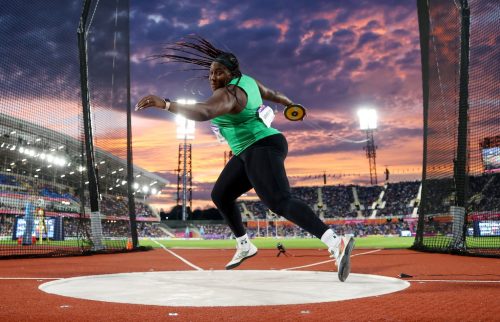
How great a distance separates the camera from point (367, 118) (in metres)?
56.4

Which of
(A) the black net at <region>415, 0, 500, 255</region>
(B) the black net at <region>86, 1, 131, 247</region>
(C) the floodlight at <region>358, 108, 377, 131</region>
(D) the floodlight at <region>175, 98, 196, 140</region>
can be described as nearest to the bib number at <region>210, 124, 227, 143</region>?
(A) the black net at <region>415, 0, 500, 255</region>

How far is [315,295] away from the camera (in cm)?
361

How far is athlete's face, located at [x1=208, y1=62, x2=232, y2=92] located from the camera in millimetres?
4035

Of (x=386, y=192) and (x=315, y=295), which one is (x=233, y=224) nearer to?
(x=315, y=295)

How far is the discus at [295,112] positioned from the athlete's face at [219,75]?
89 centimetres

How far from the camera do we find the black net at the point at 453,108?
10.4m

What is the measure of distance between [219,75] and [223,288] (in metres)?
1.87

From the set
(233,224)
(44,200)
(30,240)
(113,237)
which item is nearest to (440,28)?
(233,224)

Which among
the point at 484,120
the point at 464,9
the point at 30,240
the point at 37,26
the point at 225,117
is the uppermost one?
the point at 37,26

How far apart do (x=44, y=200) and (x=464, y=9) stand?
26.1m

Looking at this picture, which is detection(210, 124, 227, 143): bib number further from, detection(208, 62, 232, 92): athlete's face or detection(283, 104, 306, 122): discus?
detection(283, 104, 306, 122): discus

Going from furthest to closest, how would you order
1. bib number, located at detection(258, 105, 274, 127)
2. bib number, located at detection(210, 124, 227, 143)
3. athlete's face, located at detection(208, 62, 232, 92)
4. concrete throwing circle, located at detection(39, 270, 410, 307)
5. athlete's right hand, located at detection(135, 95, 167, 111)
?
bib number, located at detection(210, 124, 227, 143) < bib number, located at detection(258, 105, 274, 127) < athlete's face, located at detection(208, 62, 232, 92) < concrete throwing circle, located at detection(39, 270, 410, 307) < athlete's right hand, located at detection(135, 95, 167, 111)

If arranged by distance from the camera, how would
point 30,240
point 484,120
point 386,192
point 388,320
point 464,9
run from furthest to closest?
point 386,192 → point 30,240 → point 484,120 → point 464,9 → point 388,320

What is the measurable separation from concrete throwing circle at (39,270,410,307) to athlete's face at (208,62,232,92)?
5.84ft
